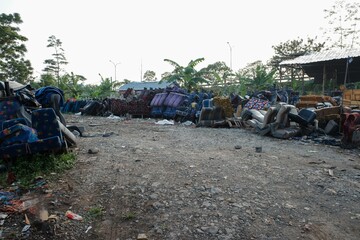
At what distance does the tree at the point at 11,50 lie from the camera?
2205 centimetres

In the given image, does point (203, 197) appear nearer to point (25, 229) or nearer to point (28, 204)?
point (25, 229)

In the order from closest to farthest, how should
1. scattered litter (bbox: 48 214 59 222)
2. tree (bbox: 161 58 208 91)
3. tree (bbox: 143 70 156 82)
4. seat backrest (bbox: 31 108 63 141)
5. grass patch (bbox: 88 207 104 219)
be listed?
scattered litter (bbox: 48 214 59 222)
grass patch (bbox: 88 207 104 219)
seat backrest (bbox: 31 108 63 141)
tree (bbox: 161 58 208 91)
tree (bbox: 143 70 156 82)

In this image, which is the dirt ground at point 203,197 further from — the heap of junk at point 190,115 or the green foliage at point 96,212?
the heap of junk at point 190,115

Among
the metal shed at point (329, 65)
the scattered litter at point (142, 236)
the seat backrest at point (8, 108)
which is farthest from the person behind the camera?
the metal shed at point (329, 65)

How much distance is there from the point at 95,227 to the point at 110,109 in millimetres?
12950

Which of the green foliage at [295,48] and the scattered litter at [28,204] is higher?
the green foliage at [295,48]

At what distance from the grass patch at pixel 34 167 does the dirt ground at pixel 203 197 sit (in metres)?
0.19

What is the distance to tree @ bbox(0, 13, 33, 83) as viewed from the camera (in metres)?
22.0

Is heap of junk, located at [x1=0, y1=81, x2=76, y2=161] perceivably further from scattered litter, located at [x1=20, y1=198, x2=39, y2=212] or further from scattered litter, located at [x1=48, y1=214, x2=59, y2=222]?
scattered litter, located at [x1=48, y1=214, x2=59, y2=222]

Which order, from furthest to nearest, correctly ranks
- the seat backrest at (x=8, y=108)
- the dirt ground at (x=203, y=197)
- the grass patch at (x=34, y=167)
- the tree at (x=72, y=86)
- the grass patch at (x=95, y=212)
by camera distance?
1. the tree at (x=72, y=86)
2. the seat backrest at (x=8, y=108)
3. the grass patch at (x=34, y=167)
4. the grass patch at (x=95, y=212)
5. the dirt ground at (x=203, y=197)

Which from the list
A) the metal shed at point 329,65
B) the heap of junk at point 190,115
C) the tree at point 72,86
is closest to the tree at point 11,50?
the tree at point 72,86

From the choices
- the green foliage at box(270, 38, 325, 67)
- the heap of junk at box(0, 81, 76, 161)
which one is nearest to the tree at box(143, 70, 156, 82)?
the green foliage at box(270, 38, 325, 67)

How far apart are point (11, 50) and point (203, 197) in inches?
1017

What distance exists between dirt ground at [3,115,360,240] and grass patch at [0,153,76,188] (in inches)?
7.5
